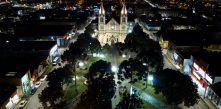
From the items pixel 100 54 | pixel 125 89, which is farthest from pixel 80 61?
pixel 125 89

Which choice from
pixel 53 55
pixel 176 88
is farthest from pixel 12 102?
pixel 176 88

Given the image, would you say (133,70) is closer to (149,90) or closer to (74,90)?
(149,90)

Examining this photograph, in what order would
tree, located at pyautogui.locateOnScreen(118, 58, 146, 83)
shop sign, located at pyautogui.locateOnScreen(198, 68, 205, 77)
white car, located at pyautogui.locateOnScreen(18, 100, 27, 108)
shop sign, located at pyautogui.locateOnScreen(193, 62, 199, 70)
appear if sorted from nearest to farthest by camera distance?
1. white car, located at pyautogui.locateOnScreen(18, 100, 27, 108)
2. tree, located at pyautogui.locateOnScreen(118, 58, 146, 83)
3. shop sign, located at pyautogui.locateOnScreen(198, 68, 205, 77)
4. shop sign, located at pyautogui.locateOnScreen(193, 62, 199, 70)

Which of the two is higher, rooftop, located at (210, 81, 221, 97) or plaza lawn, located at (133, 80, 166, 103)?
rooftop, located at (210, 81, 221, 97)

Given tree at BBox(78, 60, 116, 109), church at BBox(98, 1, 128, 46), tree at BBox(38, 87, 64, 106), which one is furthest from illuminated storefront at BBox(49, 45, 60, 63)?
tree at BBox(38, 87, 64, 106)

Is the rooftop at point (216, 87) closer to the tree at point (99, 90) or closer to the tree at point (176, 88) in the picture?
the tree at point (176, 88)

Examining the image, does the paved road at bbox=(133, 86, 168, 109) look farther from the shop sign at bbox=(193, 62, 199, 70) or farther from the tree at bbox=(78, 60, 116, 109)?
the shop sign at bbox=(193, 62, 199, 70)

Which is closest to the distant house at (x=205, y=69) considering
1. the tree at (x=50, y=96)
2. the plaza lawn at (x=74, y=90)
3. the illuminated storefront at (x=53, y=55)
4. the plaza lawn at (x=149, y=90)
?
the plaza lawn at (x=149, y=90)
